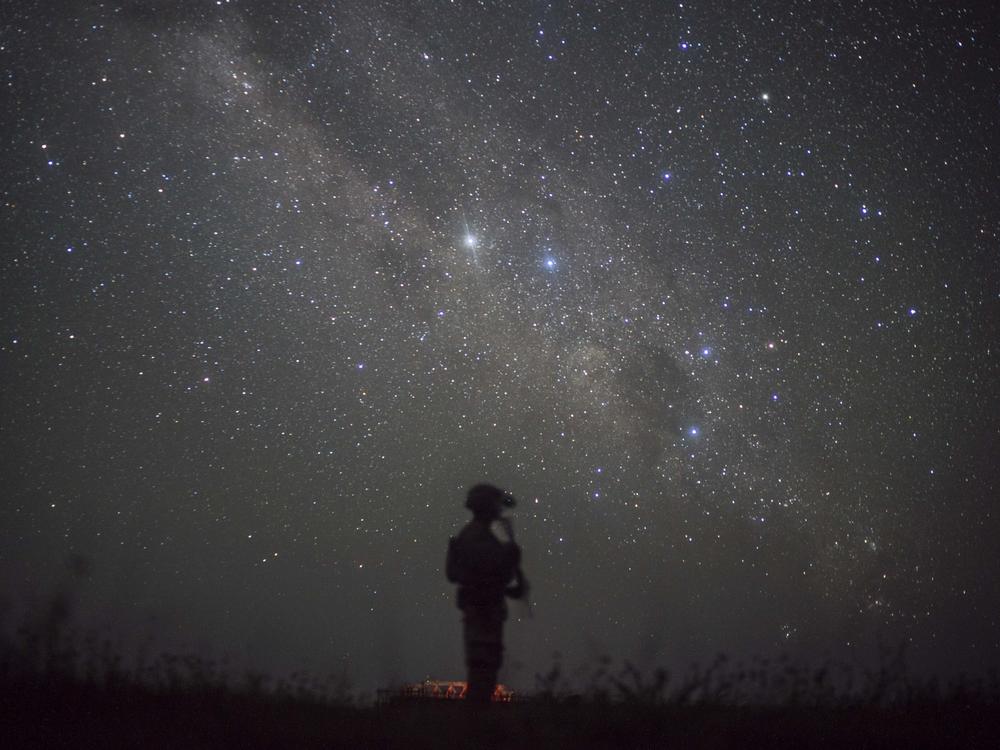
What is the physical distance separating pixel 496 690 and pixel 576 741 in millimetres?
2089

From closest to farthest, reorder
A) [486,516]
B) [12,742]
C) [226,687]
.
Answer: [12,742]
[226,687]
[486,516]

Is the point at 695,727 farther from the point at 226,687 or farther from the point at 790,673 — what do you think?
the point at 226,687

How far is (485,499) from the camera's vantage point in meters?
6.93

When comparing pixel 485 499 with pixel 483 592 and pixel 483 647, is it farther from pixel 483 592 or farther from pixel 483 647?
pixel 483 647

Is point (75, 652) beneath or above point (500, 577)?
beneath

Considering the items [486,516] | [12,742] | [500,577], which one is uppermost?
[486,516]

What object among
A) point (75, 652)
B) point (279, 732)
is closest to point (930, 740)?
point (279, 732)

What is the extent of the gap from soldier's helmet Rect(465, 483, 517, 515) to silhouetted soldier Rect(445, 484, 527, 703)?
219mm

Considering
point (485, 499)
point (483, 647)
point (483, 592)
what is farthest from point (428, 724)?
point (485, 499)

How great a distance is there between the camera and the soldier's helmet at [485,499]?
6.93 meters

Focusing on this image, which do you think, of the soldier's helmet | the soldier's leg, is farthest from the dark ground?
the soldier's helmet

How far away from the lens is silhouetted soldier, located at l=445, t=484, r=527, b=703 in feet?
21.7

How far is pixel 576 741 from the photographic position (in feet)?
16.0

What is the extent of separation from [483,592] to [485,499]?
773 mm
